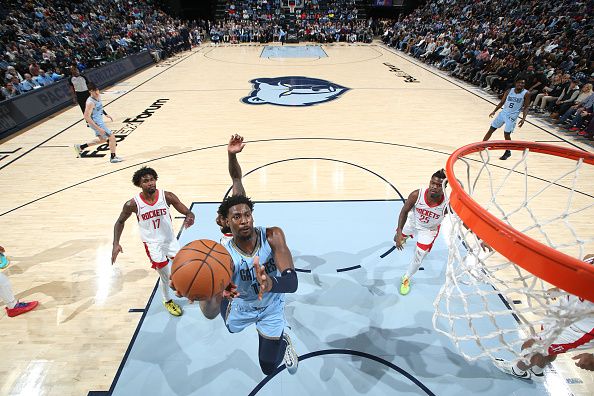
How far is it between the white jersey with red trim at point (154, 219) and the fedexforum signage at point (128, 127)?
16.2 ft

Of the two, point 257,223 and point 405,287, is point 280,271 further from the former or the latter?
point 257,223

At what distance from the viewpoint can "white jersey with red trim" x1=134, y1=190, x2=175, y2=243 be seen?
3.38 meters

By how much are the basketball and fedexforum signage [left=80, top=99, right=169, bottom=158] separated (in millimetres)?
6381

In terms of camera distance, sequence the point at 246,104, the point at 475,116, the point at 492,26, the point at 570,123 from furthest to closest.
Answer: the point at 492,26 < the point at 246,104 < the point at 475,116 < the point at 570,123

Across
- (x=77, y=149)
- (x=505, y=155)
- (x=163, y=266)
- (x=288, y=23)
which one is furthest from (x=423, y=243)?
(x=288, y=23)

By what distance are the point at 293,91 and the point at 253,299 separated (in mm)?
10574

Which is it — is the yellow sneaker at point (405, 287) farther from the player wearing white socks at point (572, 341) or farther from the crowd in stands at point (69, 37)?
the crowd in stands at point (69, 37)

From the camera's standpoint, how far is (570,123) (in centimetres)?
866

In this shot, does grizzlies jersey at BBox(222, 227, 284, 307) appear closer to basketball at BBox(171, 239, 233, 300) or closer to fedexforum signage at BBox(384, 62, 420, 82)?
basketball at BBox(171, 239, 233, 300)

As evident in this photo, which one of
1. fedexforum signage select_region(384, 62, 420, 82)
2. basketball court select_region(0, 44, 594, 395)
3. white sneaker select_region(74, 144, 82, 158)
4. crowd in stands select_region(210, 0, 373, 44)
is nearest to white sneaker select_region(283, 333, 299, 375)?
basketball court select_region(0, 44, 594, 395)

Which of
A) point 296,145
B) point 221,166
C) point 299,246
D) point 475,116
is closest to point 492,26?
point 475,116

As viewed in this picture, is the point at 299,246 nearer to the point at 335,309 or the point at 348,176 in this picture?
the point at 335,309

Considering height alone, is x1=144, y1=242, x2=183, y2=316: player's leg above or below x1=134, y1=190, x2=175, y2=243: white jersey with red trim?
below

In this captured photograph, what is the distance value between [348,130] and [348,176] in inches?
101
